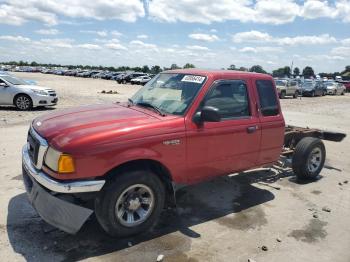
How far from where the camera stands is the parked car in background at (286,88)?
31.0m

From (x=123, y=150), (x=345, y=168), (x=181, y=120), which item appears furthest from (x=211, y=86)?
(x=345, y=168)

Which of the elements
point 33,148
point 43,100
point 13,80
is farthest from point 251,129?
point 13,80

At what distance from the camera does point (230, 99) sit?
5105mm

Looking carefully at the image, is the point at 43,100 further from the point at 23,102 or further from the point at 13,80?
the point at 13,80

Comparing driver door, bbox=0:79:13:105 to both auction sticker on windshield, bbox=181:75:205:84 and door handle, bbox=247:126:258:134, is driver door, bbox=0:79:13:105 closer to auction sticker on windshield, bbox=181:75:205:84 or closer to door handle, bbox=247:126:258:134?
auction sticker on windshield, bbox=181:75:205:84

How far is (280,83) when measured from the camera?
103ft

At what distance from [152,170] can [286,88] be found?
95.3ft

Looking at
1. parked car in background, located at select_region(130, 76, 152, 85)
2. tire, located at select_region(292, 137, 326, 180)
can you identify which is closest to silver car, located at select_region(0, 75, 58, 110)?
tire, located at select_region(292, 137, 326, 180)

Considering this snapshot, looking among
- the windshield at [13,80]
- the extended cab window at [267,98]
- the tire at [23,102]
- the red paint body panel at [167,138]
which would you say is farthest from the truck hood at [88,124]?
the windshield at [13,80]

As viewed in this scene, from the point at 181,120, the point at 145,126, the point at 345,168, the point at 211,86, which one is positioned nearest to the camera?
the point at 145,126

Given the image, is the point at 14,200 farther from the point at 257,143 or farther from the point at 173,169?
the point at 257,143

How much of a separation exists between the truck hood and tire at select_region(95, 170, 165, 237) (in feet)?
1.76

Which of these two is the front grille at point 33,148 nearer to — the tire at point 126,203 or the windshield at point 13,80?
the tire at point 126,203

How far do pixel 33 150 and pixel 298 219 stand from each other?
3716 mm
